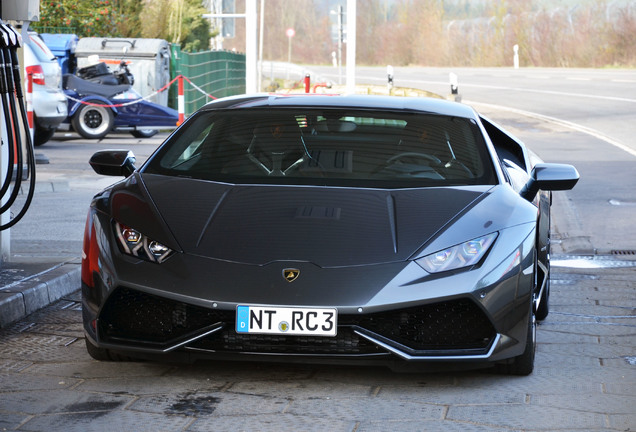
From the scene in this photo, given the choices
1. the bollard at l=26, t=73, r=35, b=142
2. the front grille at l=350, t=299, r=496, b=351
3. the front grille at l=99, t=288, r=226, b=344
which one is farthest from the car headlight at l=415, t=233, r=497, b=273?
the bollard at l=26, t=73, r=35, b=142

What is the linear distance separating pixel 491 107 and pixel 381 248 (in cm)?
2542

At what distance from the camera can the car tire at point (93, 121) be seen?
18969mm

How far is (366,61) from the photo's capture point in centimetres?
10175

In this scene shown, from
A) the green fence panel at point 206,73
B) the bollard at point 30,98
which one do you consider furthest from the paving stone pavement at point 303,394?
the green fence panel at point 206,73

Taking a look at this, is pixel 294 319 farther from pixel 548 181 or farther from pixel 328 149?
pixel 548 181

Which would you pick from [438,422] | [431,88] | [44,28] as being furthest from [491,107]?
[438,422]

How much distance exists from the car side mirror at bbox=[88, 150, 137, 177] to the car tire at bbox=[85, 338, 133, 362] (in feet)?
3.43

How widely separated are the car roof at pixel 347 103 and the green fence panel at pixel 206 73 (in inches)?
749

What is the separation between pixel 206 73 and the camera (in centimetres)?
2834

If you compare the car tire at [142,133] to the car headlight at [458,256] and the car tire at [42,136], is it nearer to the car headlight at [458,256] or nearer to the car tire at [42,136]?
the car tire at [42,136]

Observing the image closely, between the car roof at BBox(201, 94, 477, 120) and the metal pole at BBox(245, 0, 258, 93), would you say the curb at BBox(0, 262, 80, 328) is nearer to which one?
the car roof at BBox(201, 94, 477, 120)

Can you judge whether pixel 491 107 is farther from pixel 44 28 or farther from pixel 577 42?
pixel 577 42

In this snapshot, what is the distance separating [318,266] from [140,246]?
75 centimetres

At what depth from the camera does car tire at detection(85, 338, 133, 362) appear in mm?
4703
